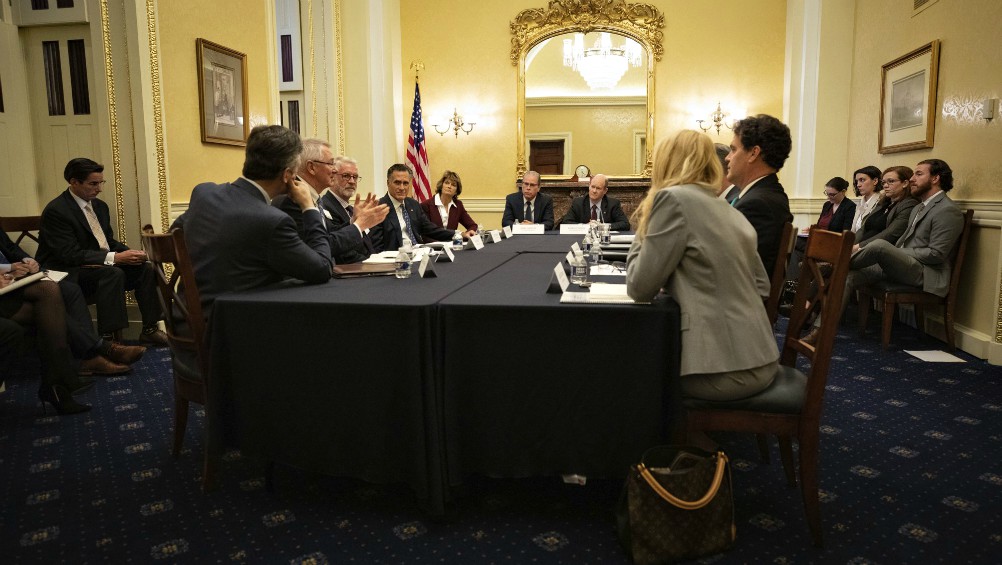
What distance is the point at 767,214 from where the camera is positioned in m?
2.86

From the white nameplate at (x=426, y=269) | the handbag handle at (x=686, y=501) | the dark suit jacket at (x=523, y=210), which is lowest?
the handbag handle at (x=686, y=501)

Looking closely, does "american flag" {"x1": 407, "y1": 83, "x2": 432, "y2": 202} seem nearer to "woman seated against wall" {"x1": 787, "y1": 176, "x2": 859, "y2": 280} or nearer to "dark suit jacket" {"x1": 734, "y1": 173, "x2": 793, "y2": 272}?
"woman seated against wall" {"x1": 787, "y1": 176, "x2": 859, "y2": 280}

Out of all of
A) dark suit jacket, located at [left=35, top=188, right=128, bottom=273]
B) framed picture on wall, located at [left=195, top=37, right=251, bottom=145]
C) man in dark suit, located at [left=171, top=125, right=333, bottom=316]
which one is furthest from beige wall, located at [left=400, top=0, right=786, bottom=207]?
man in dark suit, located at [left=171, top=125, right=333, bottom=316]

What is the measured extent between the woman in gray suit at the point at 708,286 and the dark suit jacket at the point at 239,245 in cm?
123

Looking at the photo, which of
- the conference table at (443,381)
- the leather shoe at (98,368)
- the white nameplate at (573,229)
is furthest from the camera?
the white nameplate at (573,229)

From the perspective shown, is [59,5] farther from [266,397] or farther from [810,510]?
[810,510]

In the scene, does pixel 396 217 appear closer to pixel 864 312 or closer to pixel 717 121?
pixel 864 312

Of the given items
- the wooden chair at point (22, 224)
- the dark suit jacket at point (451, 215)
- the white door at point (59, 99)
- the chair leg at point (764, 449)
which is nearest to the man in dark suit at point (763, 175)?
the chair leg at point (764, 449)

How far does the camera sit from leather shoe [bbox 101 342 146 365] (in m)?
4.21

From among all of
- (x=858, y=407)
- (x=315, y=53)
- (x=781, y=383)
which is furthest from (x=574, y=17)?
(x=781, y=383)

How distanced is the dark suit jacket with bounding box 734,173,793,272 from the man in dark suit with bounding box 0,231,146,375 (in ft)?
11.9

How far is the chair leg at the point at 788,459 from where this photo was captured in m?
2.38

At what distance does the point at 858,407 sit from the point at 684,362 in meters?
1.92

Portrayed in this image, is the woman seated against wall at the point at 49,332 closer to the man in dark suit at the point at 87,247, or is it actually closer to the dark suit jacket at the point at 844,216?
the man in dark suit at the point at 87,247
